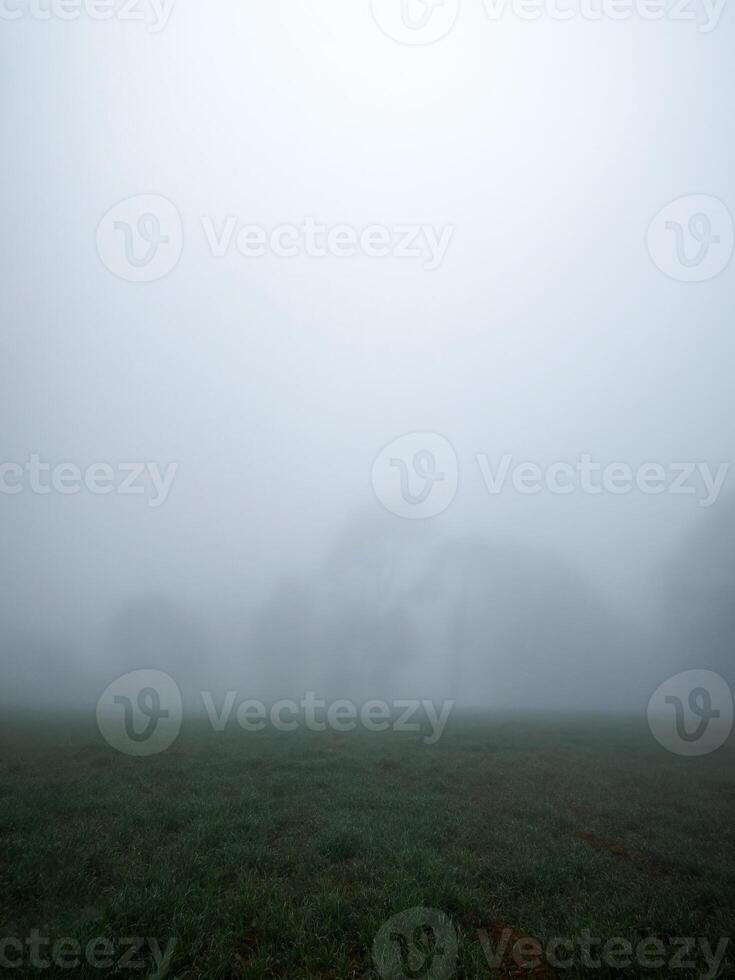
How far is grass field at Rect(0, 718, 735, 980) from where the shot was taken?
516cm

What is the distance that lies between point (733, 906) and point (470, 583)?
4060cm

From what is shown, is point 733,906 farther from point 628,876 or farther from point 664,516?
point 664,516

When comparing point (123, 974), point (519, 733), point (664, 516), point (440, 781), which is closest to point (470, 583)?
point (519, 733)

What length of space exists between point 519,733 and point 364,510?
3068 centimetres

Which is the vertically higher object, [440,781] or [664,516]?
[664,516]

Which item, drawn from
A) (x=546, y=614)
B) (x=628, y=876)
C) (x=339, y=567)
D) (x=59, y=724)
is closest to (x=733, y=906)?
(x=628, y=876)

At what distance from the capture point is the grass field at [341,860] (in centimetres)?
516

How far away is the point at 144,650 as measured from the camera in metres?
50.1

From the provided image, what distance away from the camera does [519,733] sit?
781 inches

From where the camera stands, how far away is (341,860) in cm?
727

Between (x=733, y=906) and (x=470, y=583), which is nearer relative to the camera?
(x=733, y=906)

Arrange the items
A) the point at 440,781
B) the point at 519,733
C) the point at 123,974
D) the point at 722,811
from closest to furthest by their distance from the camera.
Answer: the point at 123,974 < the point at 722,811 < the point at 440,781 < the point at 519,733

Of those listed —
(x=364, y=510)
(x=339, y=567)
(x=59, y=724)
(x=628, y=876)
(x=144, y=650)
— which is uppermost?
(x=364, y=510)

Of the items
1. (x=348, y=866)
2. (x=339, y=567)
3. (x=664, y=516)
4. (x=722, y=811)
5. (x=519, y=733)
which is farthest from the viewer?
(x=664, y=516)
